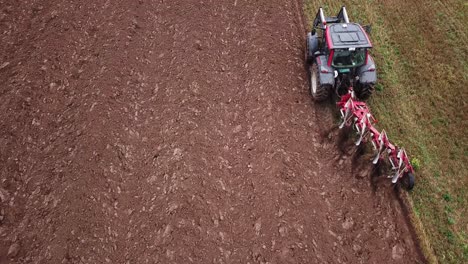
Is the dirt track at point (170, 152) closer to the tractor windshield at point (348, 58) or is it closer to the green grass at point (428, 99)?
the green grass at point (428, 99)

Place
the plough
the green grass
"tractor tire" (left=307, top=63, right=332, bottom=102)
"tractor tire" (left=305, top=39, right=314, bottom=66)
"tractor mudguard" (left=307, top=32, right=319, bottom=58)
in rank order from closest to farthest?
the green grass
the plough
"tractor tire" (left=307, top=63, right=332, bottom=102)
"tractor mudguard" (left=307, top=32, right=319, bottom=58)
"tractor tire" (left=305, top=39, right=314, bottom=66)

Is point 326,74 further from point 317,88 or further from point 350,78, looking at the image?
point 350,78

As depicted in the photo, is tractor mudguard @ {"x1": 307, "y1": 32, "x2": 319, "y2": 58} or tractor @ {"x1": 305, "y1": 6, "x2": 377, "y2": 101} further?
tractor mudguard @ {"x1": 307, "y1": 32, "x2": 319, "y2": 58}

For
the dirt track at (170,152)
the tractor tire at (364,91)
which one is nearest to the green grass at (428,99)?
the tractor tire at (364,91)

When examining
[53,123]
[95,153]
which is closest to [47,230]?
[95,153]

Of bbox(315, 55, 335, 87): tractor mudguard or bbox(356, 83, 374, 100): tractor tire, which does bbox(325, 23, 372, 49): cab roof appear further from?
bbox(356, 83, 374, 100): tractor tire

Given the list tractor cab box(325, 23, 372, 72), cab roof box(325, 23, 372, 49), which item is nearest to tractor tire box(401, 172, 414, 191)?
tractor cab box(325, 23, 372, 72)

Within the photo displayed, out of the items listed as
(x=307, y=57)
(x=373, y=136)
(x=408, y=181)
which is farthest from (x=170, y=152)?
(x=408, y=181)
